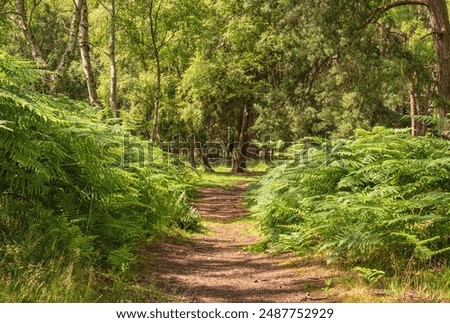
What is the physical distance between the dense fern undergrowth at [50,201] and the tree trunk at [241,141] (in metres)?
26.2

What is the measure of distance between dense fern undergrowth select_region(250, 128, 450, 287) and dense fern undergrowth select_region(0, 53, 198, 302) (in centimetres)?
278

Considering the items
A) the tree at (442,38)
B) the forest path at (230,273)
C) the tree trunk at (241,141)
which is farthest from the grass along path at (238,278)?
the tree trunk at (241,141)

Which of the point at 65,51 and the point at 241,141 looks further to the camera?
the point at 241,141

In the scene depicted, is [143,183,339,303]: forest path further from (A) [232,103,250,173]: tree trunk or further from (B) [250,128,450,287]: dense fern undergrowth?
(A) [232,103,250,173]: tree trunk

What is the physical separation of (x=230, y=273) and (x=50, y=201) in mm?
3141

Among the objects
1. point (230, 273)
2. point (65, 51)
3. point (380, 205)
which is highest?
point (65, 51)

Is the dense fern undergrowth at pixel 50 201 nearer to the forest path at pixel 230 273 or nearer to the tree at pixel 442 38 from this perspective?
the forest path at pixel 230 273

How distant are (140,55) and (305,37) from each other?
14.0m

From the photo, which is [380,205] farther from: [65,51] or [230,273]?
[65,51]

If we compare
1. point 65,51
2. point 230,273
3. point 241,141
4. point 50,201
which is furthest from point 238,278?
point 241,141

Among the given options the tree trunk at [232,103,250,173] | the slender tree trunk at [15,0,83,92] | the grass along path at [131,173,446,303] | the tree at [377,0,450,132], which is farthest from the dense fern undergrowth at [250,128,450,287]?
the tree trunk at [232,103,250,173]

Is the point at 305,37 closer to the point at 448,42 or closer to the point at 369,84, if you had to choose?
the point at 369,84

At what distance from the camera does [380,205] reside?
6043mm
